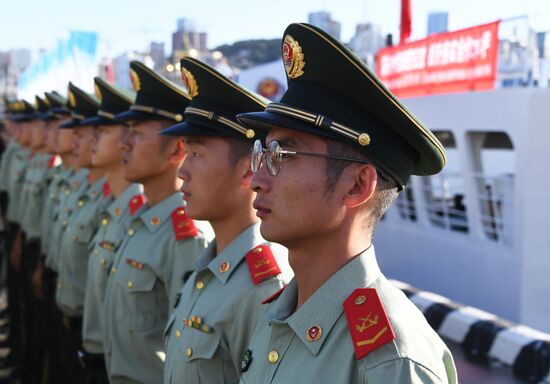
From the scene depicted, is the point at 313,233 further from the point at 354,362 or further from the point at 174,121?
the point at 174,121

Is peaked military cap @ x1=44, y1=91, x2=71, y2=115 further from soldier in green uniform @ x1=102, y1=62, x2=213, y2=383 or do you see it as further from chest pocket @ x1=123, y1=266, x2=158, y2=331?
chest pocket @ x1=123, y1=266, x2=158, y2=331

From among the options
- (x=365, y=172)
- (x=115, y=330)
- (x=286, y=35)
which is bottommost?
(x=115, y=330)

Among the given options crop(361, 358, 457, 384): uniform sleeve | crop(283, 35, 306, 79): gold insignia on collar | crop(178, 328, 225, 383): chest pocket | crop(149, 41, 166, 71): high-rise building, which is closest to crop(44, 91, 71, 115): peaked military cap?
crop(178, 328, 225, 383): chest pocket

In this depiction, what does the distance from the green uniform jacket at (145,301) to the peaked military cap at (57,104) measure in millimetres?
3753

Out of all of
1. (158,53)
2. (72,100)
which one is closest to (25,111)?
(72,100)

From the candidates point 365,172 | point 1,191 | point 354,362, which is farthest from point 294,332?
point 1,191

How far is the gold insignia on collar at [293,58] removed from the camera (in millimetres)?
1751

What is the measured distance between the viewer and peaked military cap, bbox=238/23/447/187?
1.63 m

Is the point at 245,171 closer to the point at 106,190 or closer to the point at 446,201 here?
the point at 106,190

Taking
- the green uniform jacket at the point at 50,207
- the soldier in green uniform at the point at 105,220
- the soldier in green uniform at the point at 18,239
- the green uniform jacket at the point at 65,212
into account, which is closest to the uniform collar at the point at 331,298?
the soldier in green uniform at the point at 105,220

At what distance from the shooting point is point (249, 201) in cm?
254

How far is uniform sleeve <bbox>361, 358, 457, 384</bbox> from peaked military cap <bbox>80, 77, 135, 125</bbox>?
2.96 metres

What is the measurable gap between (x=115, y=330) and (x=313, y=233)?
1619 millimetres

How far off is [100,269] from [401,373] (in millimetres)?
2423
